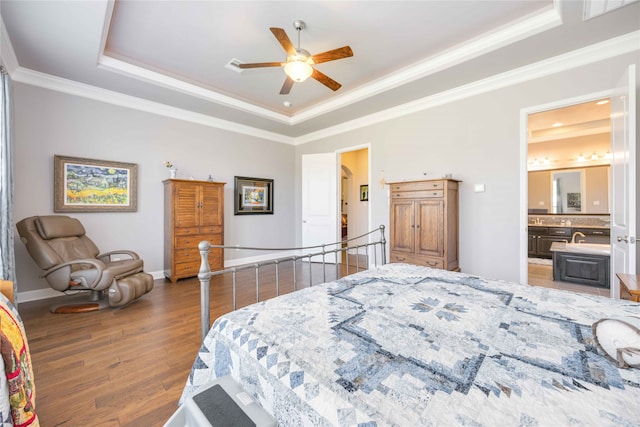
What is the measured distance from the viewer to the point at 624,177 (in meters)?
2.30

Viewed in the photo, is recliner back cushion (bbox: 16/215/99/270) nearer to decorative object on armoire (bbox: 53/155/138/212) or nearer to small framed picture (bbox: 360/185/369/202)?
decorative object on armoire (bbox: 53/155/138/212)

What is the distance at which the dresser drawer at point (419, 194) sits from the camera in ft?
11.4

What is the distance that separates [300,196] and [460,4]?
4.33 metres

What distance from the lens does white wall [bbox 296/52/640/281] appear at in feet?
9.96

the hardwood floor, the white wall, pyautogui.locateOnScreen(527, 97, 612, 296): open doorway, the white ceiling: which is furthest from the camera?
pyautogui.locateOnScreen(527, 97, 612, 296): open doorway

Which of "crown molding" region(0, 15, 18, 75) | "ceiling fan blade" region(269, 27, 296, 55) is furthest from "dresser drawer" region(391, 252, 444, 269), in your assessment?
"crown molding" region(0, 15, 18, 75)

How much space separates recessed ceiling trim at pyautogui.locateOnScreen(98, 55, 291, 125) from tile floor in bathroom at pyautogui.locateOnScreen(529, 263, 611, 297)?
5073 millimetres

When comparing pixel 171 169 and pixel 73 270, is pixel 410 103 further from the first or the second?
pixel 73 270

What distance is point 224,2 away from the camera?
240 centimetres

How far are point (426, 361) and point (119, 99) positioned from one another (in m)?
4.92

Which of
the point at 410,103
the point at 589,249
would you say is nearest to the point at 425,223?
the point at 410,103

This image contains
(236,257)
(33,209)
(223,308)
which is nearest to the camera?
(223,308)

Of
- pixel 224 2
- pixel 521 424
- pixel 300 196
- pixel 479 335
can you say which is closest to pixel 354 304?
pixel 479 335

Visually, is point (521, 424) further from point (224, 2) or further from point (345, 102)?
point (345, 102)
